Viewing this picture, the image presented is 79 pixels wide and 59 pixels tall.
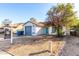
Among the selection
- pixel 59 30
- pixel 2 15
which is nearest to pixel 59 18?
pixel 59 30

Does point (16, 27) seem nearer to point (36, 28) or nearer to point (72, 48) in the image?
point (36, 28)

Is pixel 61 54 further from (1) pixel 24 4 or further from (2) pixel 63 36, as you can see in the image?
(1) pixel 24 4

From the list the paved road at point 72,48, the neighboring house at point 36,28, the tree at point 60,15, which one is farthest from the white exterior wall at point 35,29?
the paved road at point 72,48

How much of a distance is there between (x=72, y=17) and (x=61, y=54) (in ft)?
1.49

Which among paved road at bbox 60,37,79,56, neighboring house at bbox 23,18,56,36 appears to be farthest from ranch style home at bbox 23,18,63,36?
paved road at bbox 60,37,79,56

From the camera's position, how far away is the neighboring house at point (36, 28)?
3.48m

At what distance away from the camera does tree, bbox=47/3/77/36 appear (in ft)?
11.4

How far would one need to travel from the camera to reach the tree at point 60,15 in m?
3.46

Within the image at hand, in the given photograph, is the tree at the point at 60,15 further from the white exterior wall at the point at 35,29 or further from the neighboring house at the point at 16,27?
the neighboring house at the point at 16,27

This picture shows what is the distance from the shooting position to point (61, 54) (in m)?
3.46

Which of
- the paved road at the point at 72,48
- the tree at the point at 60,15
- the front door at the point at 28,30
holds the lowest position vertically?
the paved road at the point at 72,48

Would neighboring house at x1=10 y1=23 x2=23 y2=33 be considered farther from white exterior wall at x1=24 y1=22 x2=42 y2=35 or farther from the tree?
the tree

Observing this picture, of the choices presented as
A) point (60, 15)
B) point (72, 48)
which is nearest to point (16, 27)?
point (60, 15)

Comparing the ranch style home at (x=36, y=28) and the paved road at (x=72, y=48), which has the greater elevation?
the ranch style home at (x=36, y=28)
